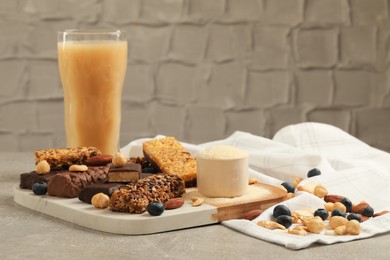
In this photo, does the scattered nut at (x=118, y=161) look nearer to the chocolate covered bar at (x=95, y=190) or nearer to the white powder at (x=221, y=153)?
the chocolate covered bar at (x=95, y=190)

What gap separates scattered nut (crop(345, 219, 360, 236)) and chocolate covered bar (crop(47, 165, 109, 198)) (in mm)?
541

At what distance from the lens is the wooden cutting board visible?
1459 millimetres

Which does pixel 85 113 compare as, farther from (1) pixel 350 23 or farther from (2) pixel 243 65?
(1) pixel 350 23

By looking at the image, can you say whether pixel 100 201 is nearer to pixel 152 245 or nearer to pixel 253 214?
pixel 152 245

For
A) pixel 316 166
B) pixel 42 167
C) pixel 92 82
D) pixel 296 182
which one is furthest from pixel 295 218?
pixel 92 82

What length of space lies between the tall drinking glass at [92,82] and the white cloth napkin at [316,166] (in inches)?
6.1

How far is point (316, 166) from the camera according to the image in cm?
197

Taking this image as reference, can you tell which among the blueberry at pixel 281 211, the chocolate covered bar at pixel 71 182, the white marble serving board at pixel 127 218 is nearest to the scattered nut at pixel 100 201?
the white marble serving board at pixel 127 218

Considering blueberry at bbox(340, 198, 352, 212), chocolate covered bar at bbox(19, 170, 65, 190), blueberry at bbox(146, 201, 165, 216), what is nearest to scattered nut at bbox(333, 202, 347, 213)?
blueberry at bbox(340, 198, 352, 212)

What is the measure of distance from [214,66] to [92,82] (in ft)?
4.11

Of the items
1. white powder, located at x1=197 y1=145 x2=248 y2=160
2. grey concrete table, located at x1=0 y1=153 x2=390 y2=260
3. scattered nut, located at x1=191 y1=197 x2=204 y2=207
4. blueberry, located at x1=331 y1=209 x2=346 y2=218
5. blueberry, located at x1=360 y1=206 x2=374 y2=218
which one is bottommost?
grey concrete table, located at x1=0 y1=153 x2=390 y2=260

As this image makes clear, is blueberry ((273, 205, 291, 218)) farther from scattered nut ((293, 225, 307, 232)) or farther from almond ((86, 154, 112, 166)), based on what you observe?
almond ((86, 154, 112, 166))

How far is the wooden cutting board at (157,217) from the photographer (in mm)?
1459

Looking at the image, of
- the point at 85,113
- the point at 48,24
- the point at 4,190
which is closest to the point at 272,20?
the point at 48,24
